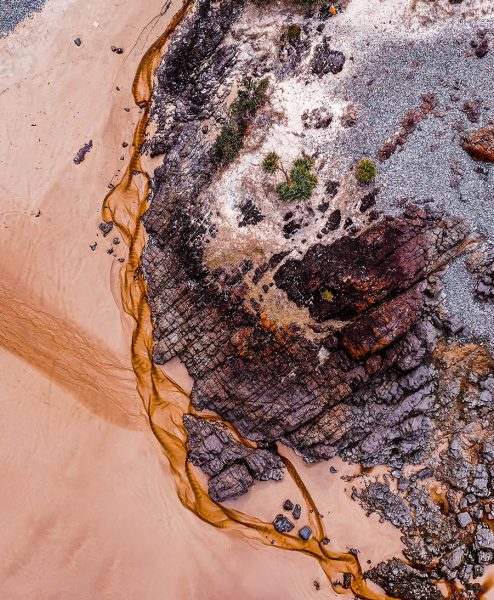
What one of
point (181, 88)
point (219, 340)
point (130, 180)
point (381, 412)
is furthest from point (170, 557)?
point (181, 88)

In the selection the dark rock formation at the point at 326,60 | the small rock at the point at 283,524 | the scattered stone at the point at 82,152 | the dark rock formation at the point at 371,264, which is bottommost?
the small rock at the point at 283,524

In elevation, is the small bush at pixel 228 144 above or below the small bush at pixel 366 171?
above

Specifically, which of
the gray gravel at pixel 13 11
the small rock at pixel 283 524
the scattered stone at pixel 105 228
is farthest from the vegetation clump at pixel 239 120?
the small rock at pixel 283 524

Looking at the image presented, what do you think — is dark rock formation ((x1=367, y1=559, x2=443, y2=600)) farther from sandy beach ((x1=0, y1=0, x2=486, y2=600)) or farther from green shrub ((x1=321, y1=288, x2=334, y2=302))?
green shrub ((x1=321, y1=288, x2=334, y2=302))

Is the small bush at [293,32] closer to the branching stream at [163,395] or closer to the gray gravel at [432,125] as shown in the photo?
the gray gravel at [432,125]

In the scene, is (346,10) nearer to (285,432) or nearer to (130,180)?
(130,180)

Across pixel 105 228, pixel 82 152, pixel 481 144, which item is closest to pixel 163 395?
pixel 105 228

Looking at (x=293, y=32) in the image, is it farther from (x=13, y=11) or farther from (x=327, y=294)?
(x=13, y=11)

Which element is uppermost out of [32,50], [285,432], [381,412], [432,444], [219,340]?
[32,50]
